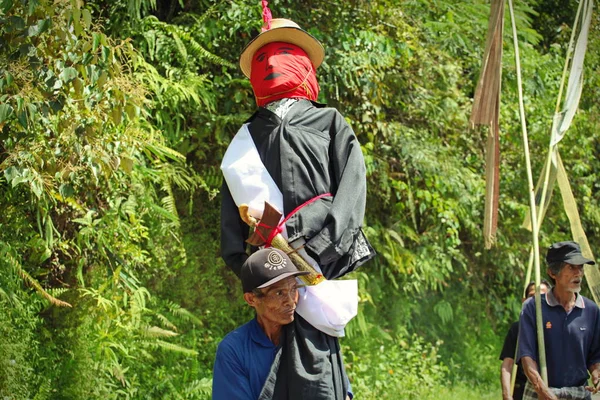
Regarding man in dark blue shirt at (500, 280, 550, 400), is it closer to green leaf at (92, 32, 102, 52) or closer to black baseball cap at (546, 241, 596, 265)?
black baseball cap at (546, 241, 596, 265)

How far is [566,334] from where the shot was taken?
5.07 meters

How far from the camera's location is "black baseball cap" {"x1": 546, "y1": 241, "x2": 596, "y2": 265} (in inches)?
199

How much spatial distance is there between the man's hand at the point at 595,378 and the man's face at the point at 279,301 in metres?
2.55

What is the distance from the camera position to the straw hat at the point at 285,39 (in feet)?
12.9

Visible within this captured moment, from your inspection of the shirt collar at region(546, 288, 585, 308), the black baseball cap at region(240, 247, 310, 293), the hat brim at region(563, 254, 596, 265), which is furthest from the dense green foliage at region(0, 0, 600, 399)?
the hat brim at region(563, 254, 596, 265)

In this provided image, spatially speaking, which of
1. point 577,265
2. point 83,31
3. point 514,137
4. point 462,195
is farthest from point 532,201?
point 514,137

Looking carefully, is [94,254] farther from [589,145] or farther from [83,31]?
[589,145]

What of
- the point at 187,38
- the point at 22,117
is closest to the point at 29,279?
the point at 22,117

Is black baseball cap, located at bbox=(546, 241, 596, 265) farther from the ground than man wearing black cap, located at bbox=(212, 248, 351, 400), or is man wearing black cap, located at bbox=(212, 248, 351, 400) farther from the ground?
man wearing black cap, located at bbox=(212, 248, 351, 400)

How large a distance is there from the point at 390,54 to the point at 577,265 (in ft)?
10.0

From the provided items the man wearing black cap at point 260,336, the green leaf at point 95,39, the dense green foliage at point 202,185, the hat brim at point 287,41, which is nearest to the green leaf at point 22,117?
the dense green foliage at point 202,185

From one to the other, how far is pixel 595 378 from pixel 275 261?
2.77 m

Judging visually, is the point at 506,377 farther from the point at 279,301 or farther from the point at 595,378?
the point at 279,301

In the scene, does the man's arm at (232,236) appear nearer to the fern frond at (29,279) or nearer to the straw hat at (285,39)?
the straw hat at (285,39)
